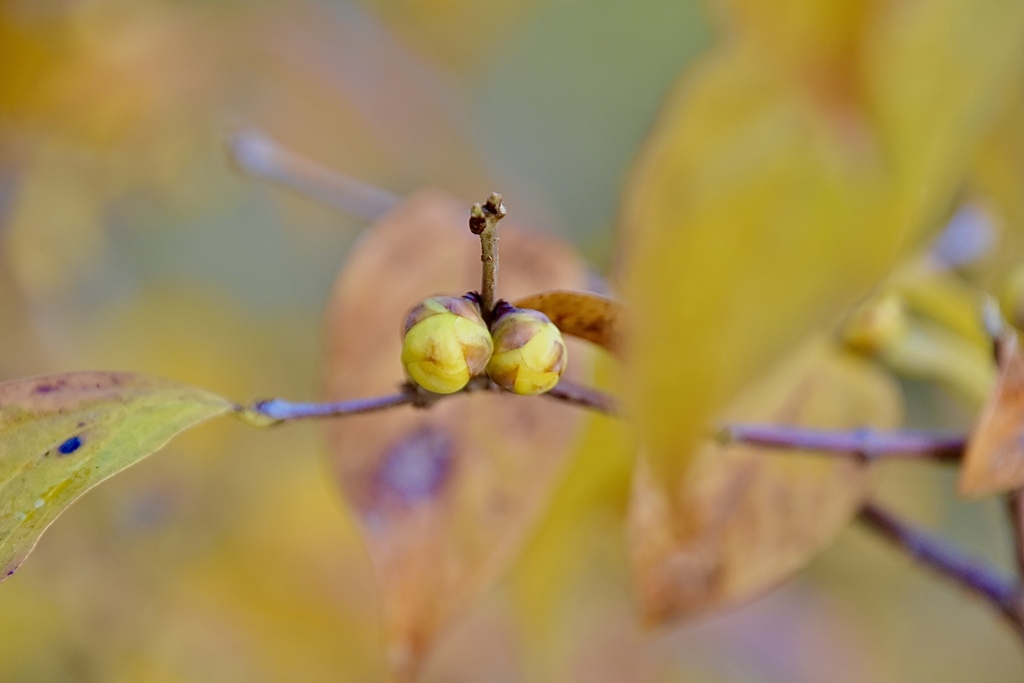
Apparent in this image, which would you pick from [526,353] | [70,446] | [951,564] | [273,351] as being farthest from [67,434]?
[273,351]

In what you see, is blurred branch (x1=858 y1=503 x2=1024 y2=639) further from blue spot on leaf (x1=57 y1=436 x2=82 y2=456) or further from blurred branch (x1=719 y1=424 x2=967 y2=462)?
blue spot on leaf (x1=57 y1=436 x2=82 y2=456)

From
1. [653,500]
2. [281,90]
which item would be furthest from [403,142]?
[653,500]

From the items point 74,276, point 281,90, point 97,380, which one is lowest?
point 97,380

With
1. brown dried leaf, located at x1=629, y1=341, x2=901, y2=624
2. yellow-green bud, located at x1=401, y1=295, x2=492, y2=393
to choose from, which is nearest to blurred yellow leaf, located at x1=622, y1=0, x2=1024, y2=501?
brown dried leaf, located at x1=629, y1=341, x2=901, y2=624

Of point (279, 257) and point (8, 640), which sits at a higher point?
point (279, 257)

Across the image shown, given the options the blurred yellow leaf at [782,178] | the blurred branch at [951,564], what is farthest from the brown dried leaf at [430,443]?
the blurred branch at [951,564]

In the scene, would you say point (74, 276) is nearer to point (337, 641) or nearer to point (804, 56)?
point (337, 641)

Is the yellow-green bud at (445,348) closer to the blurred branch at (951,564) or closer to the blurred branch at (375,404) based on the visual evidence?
the blurred branch at (375,404)
